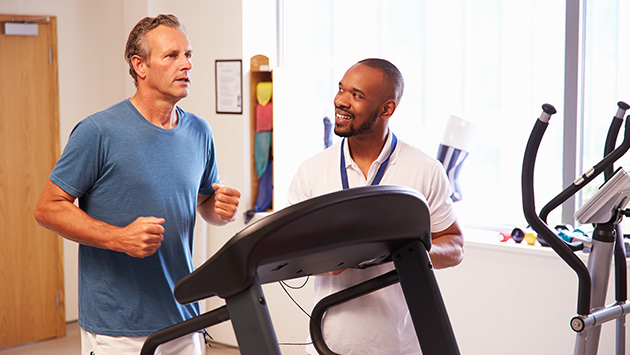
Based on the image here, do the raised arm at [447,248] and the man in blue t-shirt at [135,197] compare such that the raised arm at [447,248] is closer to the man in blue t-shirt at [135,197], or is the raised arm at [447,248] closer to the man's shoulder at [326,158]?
the man's shoulder at [326,158]

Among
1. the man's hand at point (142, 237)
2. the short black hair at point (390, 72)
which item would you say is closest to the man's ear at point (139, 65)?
the man's hand at point (142, 237)

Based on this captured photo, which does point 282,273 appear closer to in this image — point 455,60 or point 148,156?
point 148,156

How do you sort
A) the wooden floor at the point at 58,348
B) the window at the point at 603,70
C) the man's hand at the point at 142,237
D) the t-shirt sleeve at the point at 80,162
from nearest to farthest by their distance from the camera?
1. the man's hand at the point at 142,237
2. the t-shirt sleeve at the point at 80,162
3. the window at the point at 603,70
4. the wooden floor at the point at 58,348

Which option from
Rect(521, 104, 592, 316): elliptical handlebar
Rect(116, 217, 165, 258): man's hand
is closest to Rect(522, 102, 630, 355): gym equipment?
Rect(521, 104, 592, 316): elliptical handlebar

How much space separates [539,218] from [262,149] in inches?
90.1

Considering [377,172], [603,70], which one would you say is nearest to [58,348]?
[377,172]

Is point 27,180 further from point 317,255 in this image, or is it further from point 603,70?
point 317,255

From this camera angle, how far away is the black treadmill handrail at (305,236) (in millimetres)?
874

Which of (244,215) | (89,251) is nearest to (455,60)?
(244,215)

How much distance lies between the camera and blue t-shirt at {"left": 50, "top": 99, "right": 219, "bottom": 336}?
70.6 inches

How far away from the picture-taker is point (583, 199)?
3.34 meters

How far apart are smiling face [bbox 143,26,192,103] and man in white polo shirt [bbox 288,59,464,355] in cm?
45

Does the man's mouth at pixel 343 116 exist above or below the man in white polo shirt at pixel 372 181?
above

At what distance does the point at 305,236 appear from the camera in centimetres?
92
